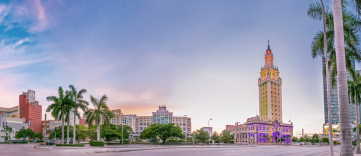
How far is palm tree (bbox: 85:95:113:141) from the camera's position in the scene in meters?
84.7

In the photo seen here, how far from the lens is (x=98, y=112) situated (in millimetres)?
85062

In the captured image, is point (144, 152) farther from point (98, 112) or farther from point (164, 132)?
point (164, 132)

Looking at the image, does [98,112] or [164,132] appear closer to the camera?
[98,112]

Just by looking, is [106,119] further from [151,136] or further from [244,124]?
[244,124]

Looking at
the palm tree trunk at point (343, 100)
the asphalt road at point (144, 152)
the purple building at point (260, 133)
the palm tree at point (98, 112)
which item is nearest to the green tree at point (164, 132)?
the palm tree at point (98, 112)

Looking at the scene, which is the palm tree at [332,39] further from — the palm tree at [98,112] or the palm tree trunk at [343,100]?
the palm tree at [98,112]

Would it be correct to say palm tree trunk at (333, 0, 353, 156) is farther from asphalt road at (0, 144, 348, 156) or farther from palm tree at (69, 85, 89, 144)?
palm tree at (69, 85, 89, 144)

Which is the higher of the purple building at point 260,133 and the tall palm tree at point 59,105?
the tall palm tree at point 59,105

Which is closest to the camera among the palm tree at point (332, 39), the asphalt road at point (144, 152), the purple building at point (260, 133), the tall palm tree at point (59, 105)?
the palm tree at point (332, 39)

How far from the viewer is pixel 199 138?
436 feet

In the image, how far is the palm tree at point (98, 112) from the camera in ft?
278

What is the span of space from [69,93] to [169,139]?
4163cm

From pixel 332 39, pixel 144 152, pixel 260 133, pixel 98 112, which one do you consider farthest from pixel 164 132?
pixel 260 133

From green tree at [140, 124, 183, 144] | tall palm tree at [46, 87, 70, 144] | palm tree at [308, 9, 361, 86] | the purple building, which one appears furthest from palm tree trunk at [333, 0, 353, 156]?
the purple building
